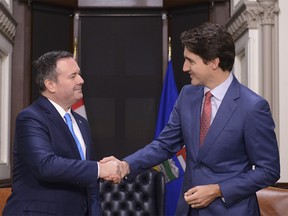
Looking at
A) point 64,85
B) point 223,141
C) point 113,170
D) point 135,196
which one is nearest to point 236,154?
point 223,141

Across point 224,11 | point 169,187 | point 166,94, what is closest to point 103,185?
point 169,187

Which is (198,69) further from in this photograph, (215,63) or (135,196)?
(135,196)

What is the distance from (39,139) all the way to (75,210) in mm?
370

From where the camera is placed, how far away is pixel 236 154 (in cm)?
236

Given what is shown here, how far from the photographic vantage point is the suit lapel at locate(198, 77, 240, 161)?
93.1 inches

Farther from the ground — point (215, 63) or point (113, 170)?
point (215, 63)

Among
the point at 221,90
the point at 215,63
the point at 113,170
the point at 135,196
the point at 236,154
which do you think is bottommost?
the point at 135,196

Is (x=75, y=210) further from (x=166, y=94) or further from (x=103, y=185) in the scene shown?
(x=166, y=94)

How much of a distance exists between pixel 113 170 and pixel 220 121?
0.67 m

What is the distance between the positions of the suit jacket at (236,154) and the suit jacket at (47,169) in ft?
1.69

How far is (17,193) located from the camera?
105 inches

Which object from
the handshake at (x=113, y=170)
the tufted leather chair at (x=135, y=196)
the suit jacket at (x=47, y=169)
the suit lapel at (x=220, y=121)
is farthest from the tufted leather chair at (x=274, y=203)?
the suit lapel at (x=220, y=121)

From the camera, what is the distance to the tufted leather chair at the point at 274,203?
383 cm

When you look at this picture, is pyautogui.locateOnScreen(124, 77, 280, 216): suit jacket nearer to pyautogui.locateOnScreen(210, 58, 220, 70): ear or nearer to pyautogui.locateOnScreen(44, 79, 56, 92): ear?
pyautogui.locateOnScreen(210, 58, 220, 70): ear
